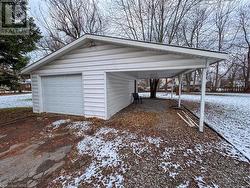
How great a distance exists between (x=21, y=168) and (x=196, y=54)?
511 centimetres

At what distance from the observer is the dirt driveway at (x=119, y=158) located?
2303 millimetres

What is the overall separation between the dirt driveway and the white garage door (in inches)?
73.6

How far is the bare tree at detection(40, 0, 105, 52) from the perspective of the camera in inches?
495

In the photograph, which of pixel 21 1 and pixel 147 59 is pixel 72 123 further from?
pixel 21 1

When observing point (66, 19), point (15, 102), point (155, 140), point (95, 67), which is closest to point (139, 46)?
point (95, 67)

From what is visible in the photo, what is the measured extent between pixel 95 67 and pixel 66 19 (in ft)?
33.5

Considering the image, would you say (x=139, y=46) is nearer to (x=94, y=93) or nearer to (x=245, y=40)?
(x=94, y=93)

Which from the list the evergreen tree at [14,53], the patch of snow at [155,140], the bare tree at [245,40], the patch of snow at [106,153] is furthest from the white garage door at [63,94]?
the bare tree at [245,40]

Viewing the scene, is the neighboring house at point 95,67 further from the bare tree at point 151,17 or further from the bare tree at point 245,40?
the bare tree at point 245,40

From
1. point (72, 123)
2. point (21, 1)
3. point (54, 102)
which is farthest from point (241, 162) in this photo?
point (21, 1)

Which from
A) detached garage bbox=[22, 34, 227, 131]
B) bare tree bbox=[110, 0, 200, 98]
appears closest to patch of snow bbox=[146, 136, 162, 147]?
detached garage bbox=[22, 34, 227, 131]

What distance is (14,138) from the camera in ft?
13.8

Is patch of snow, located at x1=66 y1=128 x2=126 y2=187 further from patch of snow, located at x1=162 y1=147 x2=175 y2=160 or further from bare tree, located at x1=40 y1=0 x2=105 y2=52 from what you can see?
bare tree, located at x1=40 y1=0 x2=105 y2=52

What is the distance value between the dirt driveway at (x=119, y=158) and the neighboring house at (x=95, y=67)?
1.77 meters
